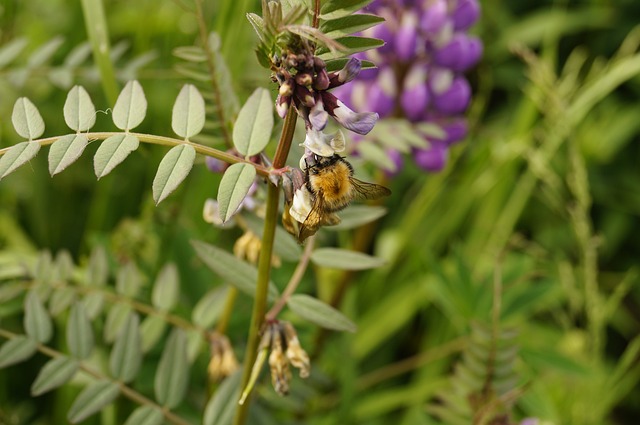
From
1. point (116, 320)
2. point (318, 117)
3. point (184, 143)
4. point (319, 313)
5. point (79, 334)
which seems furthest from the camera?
point (116, 320)

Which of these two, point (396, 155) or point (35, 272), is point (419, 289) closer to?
point (396, 155)


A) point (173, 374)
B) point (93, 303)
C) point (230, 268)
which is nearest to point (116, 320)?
point (93, 303)

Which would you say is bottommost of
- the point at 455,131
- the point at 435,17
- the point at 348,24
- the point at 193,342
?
the point at 193,342

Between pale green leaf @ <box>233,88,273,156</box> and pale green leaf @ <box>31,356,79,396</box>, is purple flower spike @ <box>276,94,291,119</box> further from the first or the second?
pale green leaf @ <box>31,356,79,396</box>

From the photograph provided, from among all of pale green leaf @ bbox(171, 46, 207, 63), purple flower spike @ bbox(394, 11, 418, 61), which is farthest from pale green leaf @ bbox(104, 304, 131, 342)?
purple flower spike @ bbox(394, 11, 418, 61)

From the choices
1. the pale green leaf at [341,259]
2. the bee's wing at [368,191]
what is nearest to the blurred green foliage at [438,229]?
the pale green leaf at [341,259]

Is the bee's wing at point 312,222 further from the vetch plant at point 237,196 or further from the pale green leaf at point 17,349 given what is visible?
the pale green leaf at point 17,349

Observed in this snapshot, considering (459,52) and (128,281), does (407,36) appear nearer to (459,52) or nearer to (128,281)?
(459,52)
